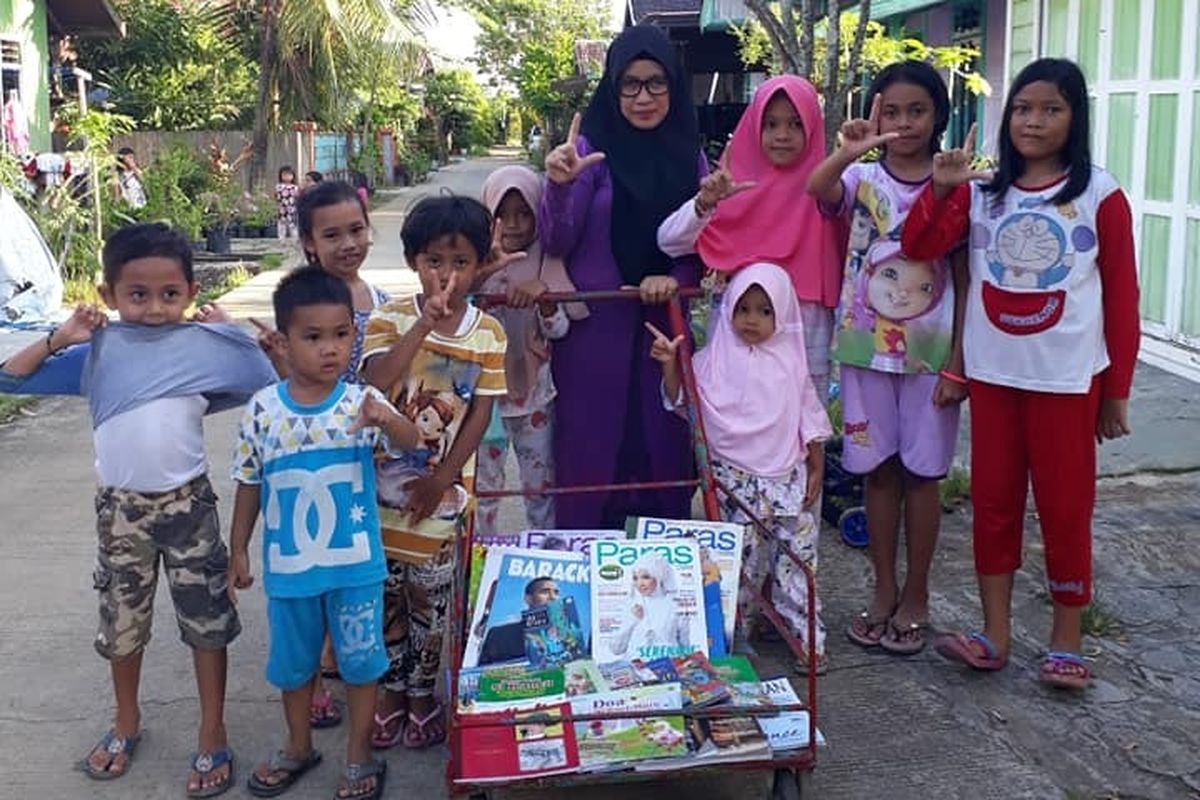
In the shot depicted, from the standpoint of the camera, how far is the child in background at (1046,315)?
351 centimetres

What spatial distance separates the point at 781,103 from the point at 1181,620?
2.21 meters

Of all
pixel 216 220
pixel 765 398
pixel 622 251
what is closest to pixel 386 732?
pixel 765 398

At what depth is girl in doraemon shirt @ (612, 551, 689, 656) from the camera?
325 centimetres

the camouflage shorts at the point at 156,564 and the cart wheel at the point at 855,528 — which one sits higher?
the camouflage shorts at the point at 156,564

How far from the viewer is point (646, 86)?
380 centimetres

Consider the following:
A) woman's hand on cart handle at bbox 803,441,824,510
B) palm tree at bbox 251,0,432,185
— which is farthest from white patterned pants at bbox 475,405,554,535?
palm tree at bbox 251,0,432,185

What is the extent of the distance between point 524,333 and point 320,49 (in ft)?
62.2

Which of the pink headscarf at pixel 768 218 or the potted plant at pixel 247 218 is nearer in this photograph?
the pink headscarf at pixel 768 218

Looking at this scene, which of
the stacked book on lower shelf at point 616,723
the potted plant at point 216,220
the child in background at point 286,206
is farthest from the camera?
the child in background at point 286,206

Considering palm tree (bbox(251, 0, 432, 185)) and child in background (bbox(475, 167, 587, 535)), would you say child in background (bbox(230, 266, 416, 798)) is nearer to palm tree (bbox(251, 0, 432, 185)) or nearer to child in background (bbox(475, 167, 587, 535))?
child in background (bbox(475, 167, 587, 535))

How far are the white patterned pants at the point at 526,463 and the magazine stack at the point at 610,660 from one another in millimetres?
425

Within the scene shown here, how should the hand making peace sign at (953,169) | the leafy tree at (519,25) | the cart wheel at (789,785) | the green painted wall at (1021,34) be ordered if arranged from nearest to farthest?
1. the cart wheel at (789,785)
2. the hand making peace sign at (953,169)
3. the green painted wall at (1021,34)
4. the leafy tree at (519,25)

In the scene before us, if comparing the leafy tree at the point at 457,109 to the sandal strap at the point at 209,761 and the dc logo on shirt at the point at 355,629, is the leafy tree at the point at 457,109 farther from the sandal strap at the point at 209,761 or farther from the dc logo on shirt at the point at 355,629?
the dc logo on shirt at the point at 355,629

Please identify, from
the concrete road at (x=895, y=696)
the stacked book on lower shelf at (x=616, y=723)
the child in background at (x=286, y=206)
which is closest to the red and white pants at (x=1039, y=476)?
the concrete road at (x=895, y=696)
